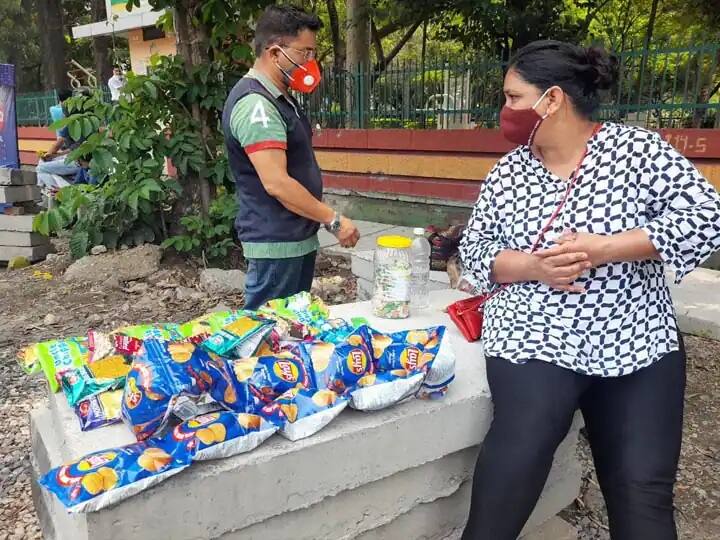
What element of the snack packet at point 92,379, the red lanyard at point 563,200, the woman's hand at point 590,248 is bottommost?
the snack packet at point 92,379

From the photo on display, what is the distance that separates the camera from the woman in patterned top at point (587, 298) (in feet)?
5.17

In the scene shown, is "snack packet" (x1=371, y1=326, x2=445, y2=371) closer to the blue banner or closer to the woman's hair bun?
the woman's hair bun

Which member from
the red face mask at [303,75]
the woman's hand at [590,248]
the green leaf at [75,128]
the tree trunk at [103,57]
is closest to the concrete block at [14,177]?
the green leaf at [75,128]

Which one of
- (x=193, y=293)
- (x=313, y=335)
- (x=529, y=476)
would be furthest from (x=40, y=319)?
(x=529, y=476)

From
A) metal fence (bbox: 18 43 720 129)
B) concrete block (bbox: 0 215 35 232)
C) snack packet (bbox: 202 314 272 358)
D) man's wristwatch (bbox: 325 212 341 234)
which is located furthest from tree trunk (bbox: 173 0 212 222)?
snack packet (bbox: 202 314 272 358)

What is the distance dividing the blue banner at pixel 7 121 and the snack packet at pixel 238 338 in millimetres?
6248

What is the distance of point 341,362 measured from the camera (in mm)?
1579

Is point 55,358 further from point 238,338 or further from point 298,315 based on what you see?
point 298,315

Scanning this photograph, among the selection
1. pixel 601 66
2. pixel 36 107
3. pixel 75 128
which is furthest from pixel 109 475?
pixel 36 107

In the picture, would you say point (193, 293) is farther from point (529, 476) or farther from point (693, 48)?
point (693, 48)

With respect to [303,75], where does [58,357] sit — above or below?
below

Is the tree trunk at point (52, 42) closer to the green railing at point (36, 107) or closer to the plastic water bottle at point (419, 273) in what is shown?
the green railing at point (36, 107)

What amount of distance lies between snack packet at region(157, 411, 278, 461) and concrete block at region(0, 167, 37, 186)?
5.66 meters

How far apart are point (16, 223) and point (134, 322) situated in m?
2.65
